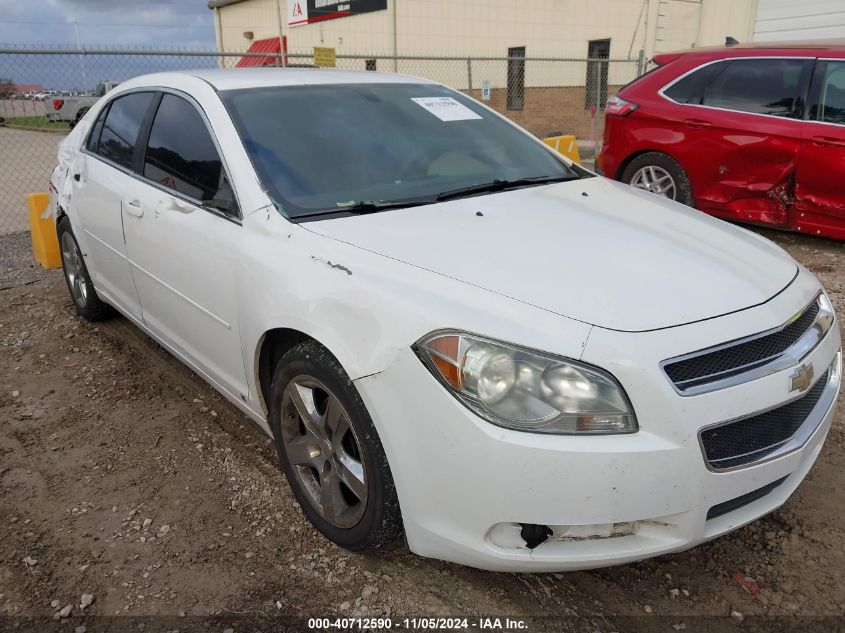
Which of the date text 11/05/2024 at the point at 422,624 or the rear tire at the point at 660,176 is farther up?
the rear tire at the point at 660,176

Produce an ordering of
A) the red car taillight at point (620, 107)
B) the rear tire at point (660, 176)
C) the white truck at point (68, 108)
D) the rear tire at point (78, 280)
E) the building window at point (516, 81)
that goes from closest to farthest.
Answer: the rear tire at point (78, 280) < the rear tire at point (660, 176) < the red car taillight at point (620, 107) < the building window at point (516, 81) < the white truck at point (68, 108)

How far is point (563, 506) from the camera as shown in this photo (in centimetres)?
185

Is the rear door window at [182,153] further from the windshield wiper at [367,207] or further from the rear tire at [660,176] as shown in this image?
the rear tire at [660,176]

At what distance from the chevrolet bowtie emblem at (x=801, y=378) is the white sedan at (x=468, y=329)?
13 mm

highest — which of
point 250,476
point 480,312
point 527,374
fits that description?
point 480,312

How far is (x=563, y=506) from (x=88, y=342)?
3.79 metres

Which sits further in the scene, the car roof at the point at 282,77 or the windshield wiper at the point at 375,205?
the car roof at the point at 282,77

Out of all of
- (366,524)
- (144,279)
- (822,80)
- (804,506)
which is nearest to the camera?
(366,524)

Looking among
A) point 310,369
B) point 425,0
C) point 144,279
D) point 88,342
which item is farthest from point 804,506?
point 425,0

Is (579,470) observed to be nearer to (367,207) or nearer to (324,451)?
(324,451)

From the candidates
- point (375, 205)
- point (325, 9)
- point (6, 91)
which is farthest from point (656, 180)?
point (325, 9)

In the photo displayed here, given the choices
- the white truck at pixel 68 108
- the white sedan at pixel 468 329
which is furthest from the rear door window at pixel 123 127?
the white truck at pixel 68 108

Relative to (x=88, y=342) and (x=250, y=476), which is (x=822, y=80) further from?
(x=88, y=342)

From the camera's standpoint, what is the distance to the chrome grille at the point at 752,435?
189 cm
